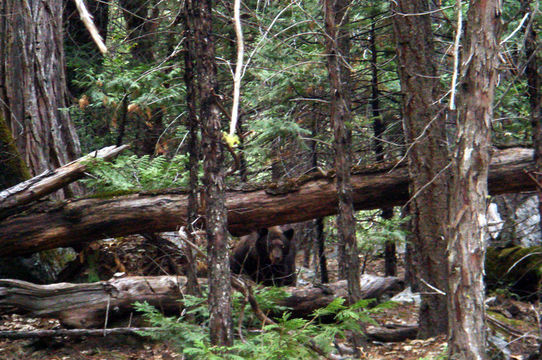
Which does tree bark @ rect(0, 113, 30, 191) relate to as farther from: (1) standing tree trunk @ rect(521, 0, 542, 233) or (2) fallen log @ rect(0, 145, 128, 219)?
(1) standing tree trunk @ rect(521, 0, 542, 233)

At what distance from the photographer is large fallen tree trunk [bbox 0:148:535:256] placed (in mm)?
7695

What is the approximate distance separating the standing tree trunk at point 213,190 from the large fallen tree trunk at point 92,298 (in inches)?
101

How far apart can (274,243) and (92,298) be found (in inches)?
168

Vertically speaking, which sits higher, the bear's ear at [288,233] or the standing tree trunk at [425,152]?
the standing tree trunk at [425,152]

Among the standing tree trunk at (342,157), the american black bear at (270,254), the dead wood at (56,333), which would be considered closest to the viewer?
the standing tree trunk at (342,157)

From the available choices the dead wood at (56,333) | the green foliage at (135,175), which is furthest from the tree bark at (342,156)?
the green foliage at (135,175)

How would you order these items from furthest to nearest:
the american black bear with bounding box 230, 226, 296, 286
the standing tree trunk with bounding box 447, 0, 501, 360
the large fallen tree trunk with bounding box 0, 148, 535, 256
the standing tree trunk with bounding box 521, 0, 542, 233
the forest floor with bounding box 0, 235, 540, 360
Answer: the american black bear with bounding box 230, 226, 296, 286, the large fallen tree trunk with bounding box 0, 148, 535, 256, the forest floor with bounding box 0, 235, 540, 360, the standing tree trunk with bounding box 521, 0, 542, 233, the standing tree trunk with bounding box 447, 0, 501, 360

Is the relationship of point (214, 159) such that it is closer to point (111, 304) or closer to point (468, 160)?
point (468, 160)

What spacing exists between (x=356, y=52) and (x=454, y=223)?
26.7 feet

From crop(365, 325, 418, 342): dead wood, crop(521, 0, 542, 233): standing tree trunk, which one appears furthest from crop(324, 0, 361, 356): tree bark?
crop(521, 0, 542, 233): standing tree trunk

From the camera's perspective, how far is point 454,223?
420cm

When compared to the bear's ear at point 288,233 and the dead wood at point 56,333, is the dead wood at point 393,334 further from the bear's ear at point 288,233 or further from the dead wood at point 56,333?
the bear's ear at point 288,233

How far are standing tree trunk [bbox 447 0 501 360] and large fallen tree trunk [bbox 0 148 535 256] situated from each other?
352 cm

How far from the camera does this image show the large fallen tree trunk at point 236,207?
25.2ft
